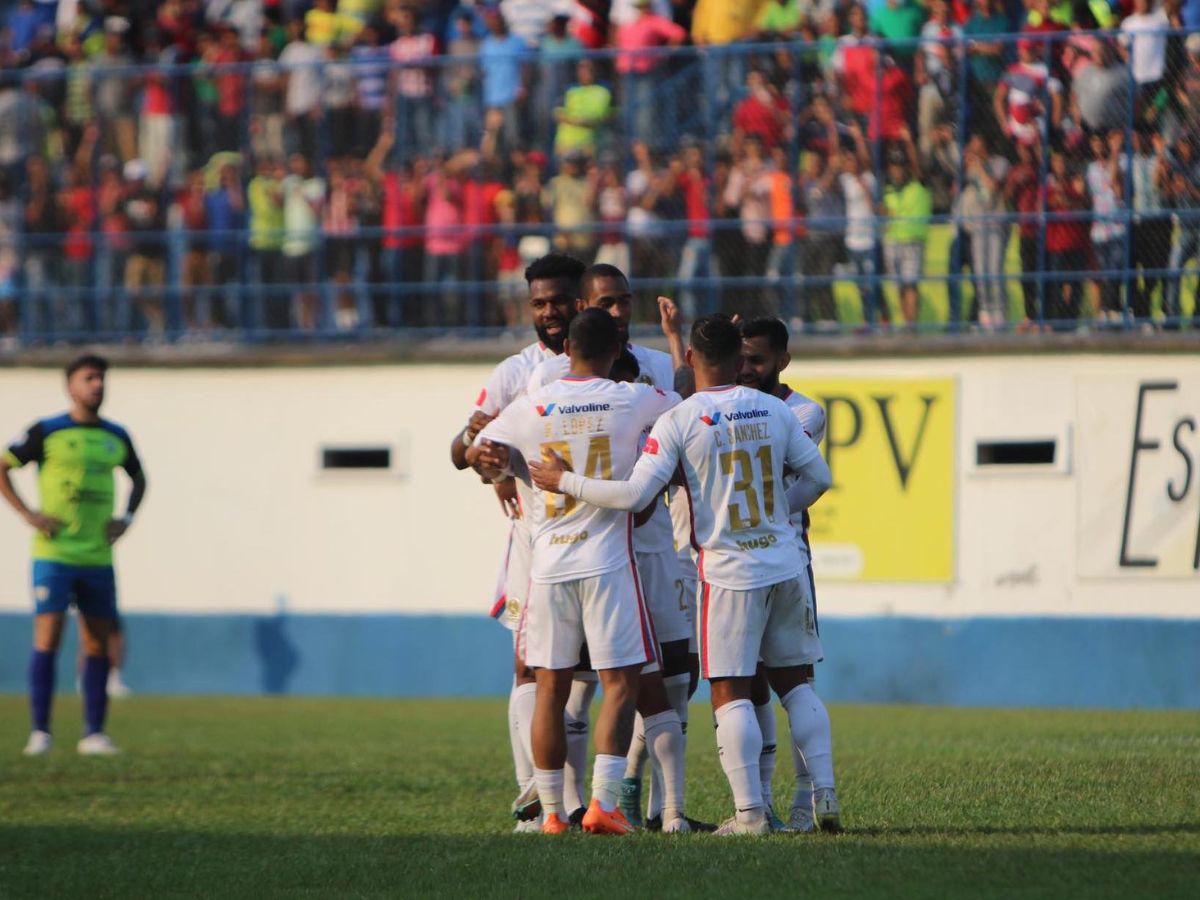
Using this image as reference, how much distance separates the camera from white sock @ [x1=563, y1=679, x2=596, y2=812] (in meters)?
8.25

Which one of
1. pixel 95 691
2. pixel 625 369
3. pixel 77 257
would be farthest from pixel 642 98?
pixel 625 369

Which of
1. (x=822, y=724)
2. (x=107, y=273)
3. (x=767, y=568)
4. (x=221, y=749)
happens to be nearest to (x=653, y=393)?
(x=767, y=568)

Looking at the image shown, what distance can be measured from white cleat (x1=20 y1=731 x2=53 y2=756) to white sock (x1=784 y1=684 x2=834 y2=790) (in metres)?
6.46

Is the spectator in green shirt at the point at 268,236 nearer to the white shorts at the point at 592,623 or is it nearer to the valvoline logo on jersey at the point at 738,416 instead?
the white shorts at the point at 592,623

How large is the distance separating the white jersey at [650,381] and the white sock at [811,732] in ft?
2.75

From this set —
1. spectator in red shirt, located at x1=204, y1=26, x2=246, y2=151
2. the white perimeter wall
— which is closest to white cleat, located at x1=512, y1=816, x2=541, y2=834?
the white perimeter wall

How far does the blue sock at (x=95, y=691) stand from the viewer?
41.0 ft

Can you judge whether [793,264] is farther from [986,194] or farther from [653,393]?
[653,393]

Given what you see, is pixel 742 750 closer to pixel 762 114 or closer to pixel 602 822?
pixel 602 822

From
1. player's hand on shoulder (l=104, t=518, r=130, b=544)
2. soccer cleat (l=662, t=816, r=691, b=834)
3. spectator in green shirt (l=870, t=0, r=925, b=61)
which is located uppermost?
spectator in green shirt (l=870, t=0, r=925, b=61)

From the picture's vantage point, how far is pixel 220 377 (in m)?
19.6

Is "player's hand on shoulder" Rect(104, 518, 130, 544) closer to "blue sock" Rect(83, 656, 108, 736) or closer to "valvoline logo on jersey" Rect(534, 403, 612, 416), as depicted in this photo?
"blue sock" Rect(83, 656, 108, 736)

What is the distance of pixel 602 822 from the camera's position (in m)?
7.62

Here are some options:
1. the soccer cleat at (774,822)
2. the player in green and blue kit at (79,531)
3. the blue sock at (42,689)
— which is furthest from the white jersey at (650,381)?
the blue sock at (42,689)
